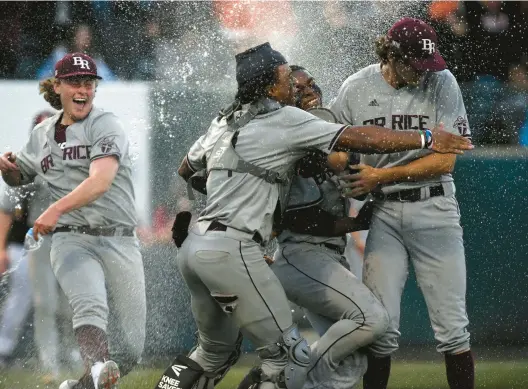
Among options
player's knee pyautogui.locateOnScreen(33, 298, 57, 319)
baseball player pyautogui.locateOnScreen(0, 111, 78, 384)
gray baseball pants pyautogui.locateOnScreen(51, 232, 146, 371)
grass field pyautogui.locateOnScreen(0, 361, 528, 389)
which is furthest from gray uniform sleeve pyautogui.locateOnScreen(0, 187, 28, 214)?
gray baseball pants pyautogui.locateOnScreen(51, 232, 146, 371)

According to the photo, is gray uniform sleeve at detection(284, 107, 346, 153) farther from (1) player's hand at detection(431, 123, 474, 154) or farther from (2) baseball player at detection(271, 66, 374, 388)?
(2) baseball player at detection(271, 66, 374, 388)

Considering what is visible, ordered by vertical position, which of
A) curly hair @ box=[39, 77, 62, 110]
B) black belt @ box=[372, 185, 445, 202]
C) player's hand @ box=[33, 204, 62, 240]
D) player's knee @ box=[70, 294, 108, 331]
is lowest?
player's knee @ box=[70, 294, 108, 331]

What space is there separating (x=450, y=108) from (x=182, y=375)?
206cm

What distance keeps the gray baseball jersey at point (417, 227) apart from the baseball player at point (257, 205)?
0.59m

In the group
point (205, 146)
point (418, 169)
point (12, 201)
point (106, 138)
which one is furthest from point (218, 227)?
point (12, 201)

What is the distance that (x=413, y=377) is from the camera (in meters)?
8.90

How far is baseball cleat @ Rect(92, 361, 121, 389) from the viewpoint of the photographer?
22.0 feet

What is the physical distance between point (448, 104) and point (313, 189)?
0.88 metres

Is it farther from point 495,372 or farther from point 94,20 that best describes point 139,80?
point 495,372

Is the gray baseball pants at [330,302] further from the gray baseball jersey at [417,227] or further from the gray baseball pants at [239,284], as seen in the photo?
the gray baseball pants at [239,284]

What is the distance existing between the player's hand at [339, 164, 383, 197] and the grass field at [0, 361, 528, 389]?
244 cm

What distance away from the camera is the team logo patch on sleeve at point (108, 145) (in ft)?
24.1

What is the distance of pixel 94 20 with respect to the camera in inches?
424

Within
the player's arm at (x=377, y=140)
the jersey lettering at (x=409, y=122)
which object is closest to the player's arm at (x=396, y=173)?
the jersey lettering at (x=409, y=122)
